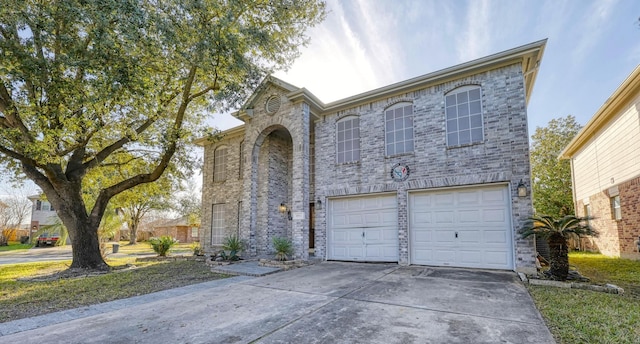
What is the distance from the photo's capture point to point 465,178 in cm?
842

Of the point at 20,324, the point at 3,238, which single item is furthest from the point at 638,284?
the point at 3,238

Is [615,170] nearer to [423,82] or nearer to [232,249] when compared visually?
[423,82]

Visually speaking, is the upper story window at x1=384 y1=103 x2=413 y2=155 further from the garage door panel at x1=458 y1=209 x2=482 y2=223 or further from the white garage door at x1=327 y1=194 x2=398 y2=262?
the garage door panel at x1=458 y1=209 x2=482 y2=223

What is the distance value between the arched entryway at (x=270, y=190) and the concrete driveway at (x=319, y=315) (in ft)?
16.2

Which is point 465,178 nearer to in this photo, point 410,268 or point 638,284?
point 410,268

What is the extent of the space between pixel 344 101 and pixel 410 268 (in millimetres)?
5863

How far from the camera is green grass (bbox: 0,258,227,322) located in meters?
5.43

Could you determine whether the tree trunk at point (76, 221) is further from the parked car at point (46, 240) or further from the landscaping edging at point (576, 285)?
the parked car at point (46, 240)

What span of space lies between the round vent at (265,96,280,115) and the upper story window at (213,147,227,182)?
142 inches

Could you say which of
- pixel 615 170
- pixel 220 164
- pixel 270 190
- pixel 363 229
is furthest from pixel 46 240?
pixel 615 170

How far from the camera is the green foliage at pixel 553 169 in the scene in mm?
18844

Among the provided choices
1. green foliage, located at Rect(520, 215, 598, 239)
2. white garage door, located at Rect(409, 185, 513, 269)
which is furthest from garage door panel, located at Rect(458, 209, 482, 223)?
green foliage, located at Rect(520, 215, 598, 239)

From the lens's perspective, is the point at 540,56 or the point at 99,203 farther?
the point at 99,203

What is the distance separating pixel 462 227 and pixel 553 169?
15.4 metres
